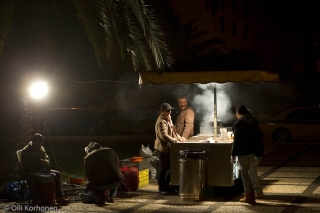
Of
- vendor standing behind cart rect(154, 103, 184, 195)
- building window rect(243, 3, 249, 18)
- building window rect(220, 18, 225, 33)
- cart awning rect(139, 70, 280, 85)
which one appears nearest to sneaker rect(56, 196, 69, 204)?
vendor standing behind cart rect(154, 103, 184, 195)

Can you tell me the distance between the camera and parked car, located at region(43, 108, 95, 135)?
31.5 meters

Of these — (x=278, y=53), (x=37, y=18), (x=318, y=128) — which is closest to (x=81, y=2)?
(x=37, y=18)

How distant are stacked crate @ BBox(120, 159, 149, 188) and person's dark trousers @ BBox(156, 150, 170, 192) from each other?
0.93 metres

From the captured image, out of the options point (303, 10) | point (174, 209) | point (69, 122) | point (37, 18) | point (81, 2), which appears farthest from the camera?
point (303, 10)

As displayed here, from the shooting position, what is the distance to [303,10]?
47500mm

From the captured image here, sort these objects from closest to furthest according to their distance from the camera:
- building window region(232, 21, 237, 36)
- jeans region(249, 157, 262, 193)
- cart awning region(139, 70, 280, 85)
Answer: jeans region(249, 157, 262, 193)
cart awning region(139, 70, 280, 85)
building window region(232, 21, 237, 36)

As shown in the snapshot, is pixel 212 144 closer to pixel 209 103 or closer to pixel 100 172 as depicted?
pixel 100 172

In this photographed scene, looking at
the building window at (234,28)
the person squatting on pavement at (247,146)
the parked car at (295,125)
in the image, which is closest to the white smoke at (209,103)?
the person squatting on pavement at (247,146)

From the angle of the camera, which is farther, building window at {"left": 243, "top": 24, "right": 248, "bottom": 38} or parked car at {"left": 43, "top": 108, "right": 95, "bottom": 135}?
building window at {"left": 243, "top": 24, "right": 248, "bottom": 38}

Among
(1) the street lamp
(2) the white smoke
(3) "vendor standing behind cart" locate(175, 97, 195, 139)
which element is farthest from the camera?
(2) the white smoke

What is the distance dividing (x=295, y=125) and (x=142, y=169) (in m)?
12.3

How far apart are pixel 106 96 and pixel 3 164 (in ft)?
83.2

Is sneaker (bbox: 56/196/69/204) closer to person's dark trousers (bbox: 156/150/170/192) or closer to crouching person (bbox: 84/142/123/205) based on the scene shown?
crouching person (bbox: 84/142/123/205)

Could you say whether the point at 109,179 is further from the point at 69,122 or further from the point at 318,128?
the point at 69,122
